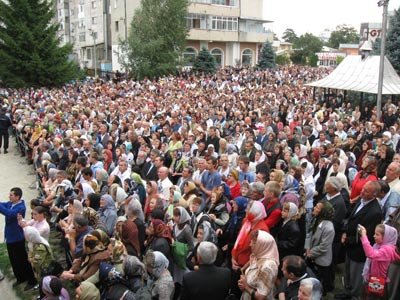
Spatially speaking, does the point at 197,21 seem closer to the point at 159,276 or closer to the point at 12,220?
the point at 12,220

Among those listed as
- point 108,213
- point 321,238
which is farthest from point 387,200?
point 108,213

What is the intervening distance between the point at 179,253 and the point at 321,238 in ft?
5.60

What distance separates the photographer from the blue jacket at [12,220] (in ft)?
19.7

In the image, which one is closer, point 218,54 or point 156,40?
point 156,40

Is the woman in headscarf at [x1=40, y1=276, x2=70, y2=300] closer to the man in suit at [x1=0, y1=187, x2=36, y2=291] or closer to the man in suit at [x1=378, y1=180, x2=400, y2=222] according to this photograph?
the man in suit at [x1=0, y1=187, x2=36, y2=291]

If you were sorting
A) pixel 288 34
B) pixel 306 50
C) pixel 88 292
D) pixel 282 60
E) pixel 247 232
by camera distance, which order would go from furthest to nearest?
pixel 288 34 → pixel 306 50 → pixel 282 60 → pixel 247 232 → pixel 88 292

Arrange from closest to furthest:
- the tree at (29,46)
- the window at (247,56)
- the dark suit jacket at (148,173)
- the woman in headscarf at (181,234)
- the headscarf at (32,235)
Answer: the woman in headscarf at (181,234) → the headscarf at (32,235) → the dark suit jacket at (148,173) → the tree at (29,46) → the window at (247,56)

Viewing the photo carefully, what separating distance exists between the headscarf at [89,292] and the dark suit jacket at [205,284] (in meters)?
0.82

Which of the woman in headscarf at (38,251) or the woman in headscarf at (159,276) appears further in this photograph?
the woman in headscarf at (38,251)

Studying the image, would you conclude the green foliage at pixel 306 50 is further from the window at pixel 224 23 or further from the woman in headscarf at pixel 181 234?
the woman in headscarf at pixel 181 234

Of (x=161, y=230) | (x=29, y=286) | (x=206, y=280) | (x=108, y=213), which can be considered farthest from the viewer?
(x=29, y=286)

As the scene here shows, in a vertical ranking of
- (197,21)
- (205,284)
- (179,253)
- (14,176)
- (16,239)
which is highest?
(197,21)

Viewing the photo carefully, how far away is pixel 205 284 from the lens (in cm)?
400

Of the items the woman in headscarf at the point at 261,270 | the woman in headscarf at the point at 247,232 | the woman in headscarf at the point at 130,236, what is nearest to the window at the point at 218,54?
the woman in headscarf at the point at 130,236
